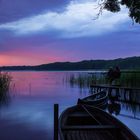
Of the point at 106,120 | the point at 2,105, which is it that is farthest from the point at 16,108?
the point at 106,120

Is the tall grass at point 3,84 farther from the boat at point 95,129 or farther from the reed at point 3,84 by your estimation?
the boat at point 95,129

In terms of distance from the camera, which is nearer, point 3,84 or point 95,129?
point 95,129

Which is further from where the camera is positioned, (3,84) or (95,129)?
(3,84)

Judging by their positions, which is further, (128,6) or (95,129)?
(128,6)

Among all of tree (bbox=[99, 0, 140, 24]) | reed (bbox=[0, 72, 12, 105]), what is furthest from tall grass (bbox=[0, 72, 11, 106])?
tree (bbox=[99, 0, 140, 24])

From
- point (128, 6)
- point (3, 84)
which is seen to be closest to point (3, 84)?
point (3, 84)

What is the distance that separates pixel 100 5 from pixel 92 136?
1072 cm

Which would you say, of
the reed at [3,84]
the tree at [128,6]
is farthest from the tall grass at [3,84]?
the tree at [128,6]

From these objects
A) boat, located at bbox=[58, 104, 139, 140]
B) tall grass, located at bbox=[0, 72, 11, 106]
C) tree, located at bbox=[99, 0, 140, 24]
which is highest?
tree, located at bbox=[99, 0, 140, 24]

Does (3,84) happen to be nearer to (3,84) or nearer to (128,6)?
(3,84)

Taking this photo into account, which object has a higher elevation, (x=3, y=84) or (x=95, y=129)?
(x=3, y=84)

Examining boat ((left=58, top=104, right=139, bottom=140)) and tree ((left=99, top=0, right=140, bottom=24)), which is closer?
boat ((left=58, top=104, right=139, bottom=140))

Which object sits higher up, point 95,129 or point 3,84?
point 3,84

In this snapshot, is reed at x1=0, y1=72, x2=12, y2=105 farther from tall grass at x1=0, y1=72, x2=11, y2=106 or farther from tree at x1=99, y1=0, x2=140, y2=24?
tree at x1=99, y1=0, x2=140, y2=24
